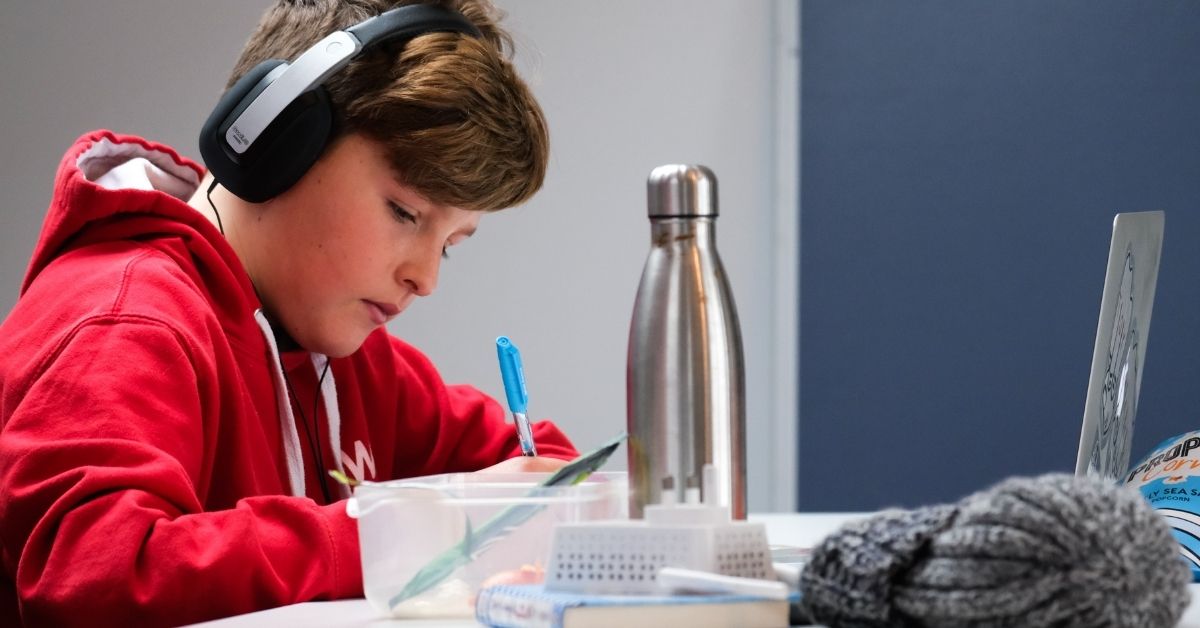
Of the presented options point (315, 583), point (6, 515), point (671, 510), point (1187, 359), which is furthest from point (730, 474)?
point (1187, 359)

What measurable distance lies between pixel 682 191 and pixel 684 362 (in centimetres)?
9

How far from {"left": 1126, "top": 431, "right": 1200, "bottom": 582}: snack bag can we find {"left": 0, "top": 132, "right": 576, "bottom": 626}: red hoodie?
20.3 inches

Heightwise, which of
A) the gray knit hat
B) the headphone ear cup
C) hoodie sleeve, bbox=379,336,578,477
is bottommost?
hoodie sleeve, bbox=379,336,578,477

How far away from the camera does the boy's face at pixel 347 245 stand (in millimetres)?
1013

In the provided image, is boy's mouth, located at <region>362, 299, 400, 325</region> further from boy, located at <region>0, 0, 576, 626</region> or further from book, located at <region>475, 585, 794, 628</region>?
book, located at <region>475, 585, 794, 628</region>

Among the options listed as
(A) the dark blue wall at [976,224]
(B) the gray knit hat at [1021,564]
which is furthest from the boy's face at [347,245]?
(A) the dark blue wall at [976,224]

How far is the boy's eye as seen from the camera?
102 centimetres

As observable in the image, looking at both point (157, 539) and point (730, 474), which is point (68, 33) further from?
point (730, 474)

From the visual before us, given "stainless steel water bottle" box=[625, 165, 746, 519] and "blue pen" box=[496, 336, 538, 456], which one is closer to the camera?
"stainless steel water bottle" box=[625, 165, 746, 519]

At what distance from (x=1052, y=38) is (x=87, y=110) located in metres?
1.50

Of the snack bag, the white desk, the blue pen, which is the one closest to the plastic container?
the white desk

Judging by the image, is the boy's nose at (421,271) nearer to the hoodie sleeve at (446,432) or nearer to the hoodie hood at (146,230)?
the hoodie hood at (146,230)

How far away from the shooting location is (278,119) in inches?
38.2

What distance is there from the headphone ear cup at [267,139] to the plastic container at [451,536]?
0.43 metres
